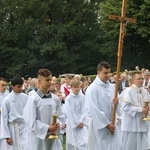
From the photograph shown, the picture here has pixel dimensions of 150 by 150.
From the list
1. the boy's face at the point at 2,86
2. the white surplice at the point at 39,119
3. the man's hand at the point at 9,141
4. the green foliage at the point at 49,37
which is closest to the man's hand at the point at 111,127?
the white surplice at the point at 39,119

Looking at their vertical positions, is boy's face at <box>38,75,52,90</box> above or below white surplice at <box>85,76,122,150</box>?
above

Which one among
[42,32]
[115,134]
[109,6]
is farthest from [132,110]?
[42,32]

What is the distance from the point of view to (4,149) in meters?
9.45

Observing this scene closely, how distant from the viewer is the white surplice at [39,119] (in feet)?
22.4

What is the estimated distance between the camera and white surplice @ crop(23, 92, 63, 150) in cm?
683

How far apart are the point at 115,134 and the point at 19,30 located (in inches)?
1765

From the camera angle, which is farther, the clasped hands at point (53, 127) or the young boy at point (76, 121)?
the young boy at point (76, 121)

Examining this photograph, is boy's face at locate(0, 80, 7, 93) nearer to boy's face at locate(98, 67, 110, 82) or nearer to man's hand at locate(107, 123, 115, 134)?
boy's face at locate(98, 67, 110, 82)

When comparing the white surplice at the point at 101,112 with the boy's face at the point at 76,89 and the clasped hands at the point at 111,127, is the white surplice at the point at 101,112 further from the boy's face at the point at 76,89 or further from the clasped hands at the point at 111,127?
the boy's face at the point at 76,89

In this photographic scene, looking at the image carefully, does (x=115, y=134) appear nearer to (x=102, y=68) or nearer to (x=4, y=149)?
(x=102, y=68)

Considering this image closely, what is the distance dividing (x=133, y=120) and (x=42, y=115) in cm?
371

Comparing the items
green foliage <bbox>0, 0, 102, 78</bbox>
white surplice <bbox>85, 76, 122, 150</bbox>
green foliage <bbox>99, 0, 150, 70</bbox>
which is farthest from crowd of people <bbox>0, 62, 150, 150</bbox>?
green foliage <bbox>0, 0, 102, 78</bbox>

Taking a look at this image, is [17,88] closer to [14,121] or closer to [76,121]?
[14,121]

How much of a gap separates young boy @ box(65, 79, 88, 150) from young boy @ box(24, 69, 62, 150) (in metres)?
4.38
